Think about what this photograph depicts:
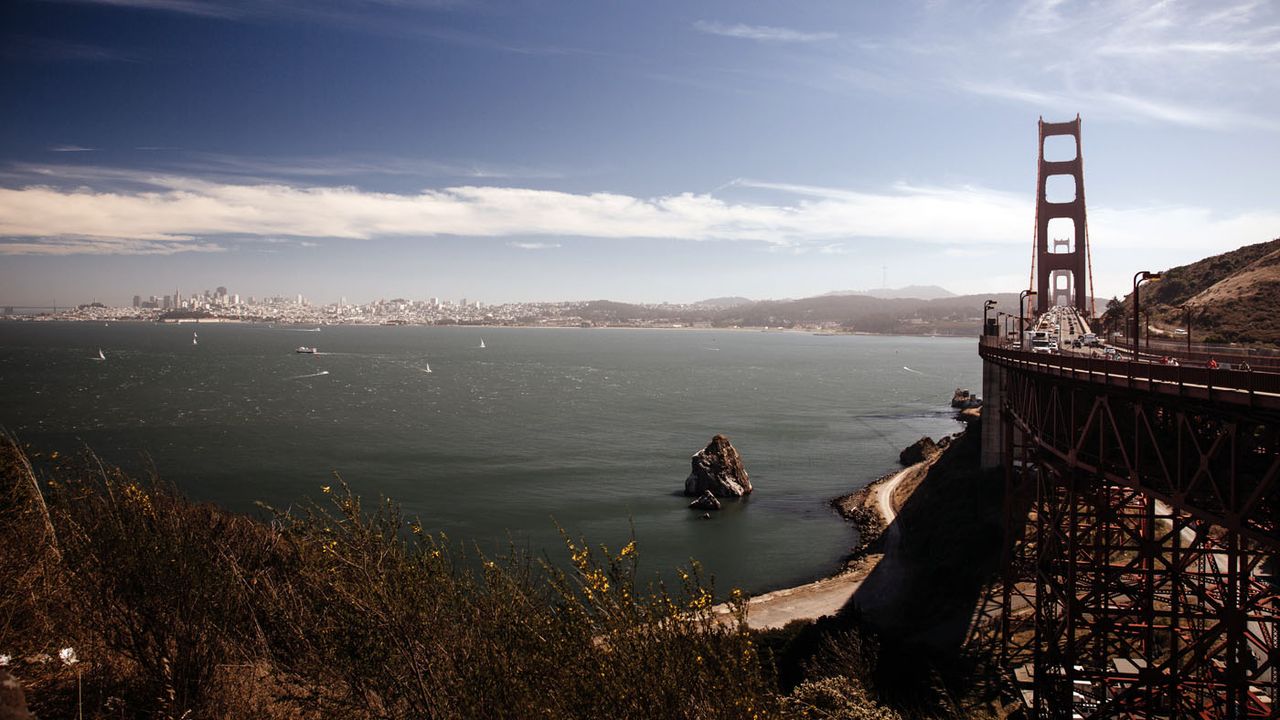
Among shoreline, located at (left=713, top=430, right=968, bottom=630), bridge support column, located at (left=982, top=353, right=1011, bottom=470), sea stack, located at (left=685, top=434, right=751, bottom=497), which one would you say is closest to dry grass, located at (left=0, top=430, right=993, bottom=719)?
shoreline, located at (left=713, top=430, right=968, bottom=630)

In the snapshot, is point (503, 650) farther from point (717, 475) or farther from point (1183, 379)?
point (717, 475)

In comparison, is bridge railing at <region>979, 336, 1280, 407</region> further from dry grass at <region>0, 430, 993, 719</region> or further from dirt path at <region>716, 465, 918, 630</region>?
dirt path at <region>716, 465, 918, 630</region>

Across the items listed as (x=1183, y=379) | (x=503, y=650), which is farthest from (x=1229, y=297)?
A: (x=503, y=650)

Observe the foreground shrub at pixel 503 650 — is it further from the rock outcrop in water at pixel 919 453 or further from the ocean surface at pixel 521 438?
the rock outcrop in water at pixel 919 453

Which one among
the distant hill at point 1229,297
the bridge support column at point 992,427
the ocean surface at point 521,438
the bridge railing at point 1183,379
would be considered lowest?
the ocean surface at point 521,438

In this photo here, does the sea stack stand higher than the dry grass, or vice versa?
the dry grass

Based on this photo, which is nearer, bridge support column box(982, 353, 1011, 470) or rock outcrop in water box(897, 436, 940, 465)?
bridge support column box(982, 353, 1011, 470)

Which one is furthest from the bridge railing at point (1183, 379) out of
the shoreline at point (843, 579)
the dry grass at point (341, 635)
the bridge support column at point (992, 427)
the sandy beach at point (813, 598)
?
the bridge support column at point (992, 427)
